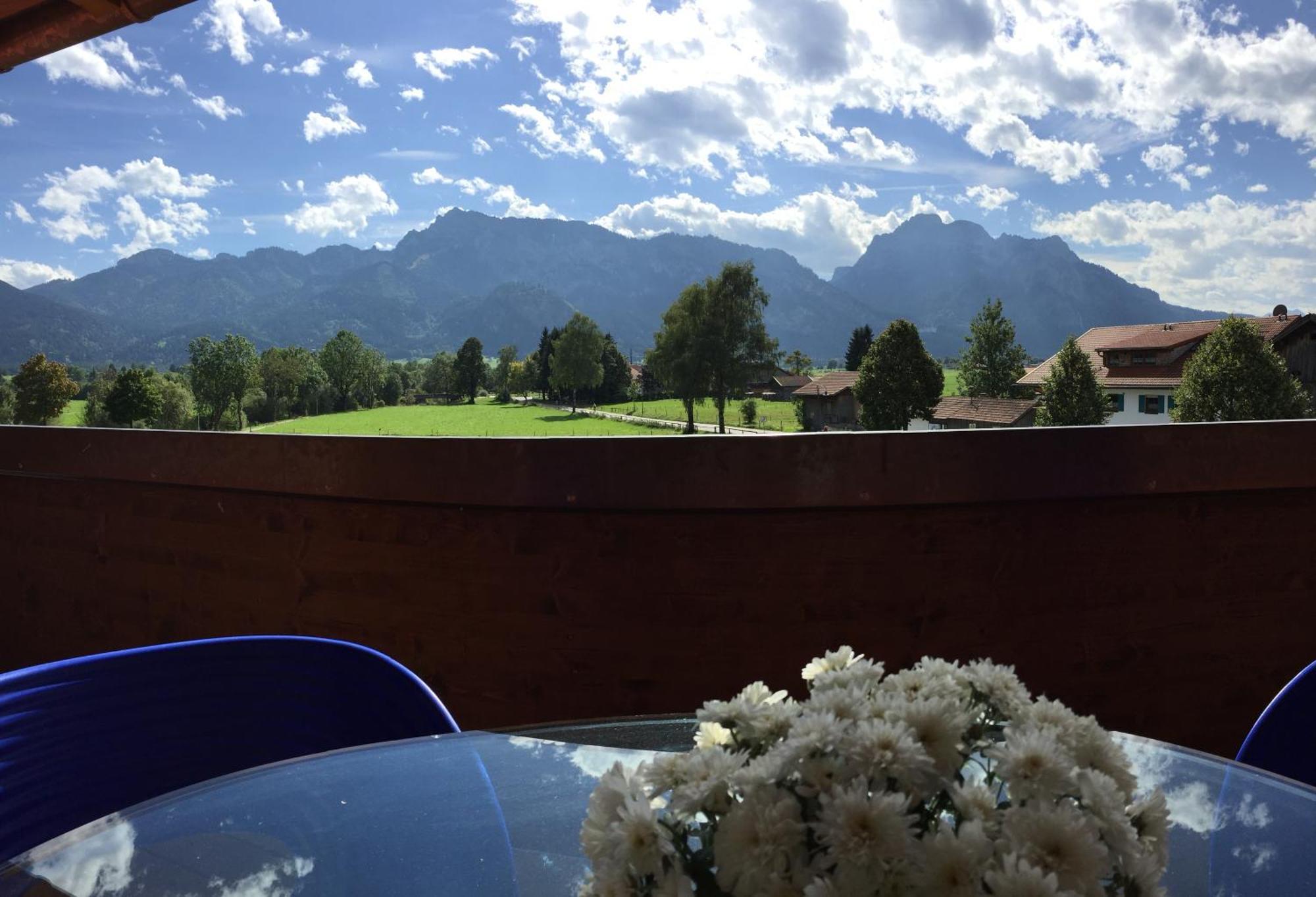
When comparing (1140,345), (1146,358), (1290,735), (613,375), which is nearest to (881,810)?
(1290,735)

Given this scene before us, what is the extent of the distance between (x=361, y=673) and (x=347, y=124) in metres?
65.2

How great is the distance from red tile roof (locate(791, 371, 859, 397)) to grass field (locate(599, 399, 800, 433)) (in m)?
0.59

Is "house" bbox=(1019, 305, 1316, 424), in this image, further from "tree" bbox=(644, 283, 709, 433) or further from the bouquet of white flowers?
the bouquet of white flowers

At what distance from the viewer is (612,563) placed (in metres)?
1.90

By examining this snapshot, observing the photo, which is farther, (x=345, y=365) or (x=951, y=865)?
(x=345, y=365)

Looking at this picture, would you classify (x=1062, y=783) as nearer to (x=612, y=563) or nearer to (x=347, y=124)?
(x=612, y=563)

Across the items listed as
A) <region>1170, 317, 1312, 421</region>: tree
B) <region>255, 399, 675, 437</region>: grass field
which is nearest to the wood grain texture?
<region>255, 399, 675, 437</region>: grass field

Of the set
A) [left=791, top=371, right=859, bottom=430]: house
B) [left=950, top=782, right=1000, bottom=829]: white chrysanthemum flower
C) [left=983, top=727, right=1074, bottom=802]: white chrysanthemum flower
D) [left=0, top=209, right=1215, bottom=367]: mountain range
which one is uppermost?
[left=0, top=209, right=1215, bottom=367]: mountain range

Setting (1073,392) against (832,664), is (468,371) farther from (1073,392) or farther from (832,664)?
(832,664)

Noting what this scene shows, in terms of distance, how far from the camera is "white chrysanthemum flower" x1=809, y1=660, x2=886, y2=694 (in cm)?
56

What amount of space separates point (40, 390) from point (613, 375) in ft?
32.3

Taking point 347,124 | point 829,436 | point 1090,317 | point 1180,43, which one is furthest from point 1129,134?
point 347,124

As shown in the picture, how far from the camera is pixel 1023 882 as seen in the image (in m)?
0.39

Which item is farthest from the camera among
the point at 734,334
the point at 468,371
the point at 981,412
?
the point at 734,334
